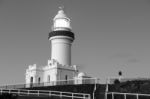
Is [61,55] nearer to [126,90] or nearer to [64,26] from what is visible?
[64,26]

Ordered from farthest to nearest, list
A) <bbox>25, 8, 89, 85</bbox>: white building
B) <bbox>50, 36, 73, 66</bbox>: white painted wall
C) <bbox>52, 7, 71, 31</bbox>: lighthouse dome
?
<bbox>52, 7, 71, 31</bbox>: lighthouse dome, <bbox>50, 36, 73, 66</bbox>: white painted wall, <bbox>25, 8, 89, 85</bbox>: white building

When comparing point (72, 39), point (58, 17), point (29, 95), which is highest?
point (58, 17)

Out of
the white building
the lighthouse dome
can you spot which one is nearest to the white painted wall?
the white building

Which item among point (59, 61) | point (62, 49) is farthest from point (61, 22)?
point (59, 61)

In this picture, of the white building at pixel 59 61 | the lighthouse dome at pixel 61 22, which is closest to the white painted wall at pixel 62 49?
the white building at pixel 59 61

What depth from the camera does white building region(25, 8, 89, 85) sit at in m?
44.7

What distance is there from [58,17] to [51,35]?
321cm

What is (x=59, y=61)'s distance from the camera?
47344 mm

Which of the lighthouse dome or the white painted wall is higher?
the lighthouse dome

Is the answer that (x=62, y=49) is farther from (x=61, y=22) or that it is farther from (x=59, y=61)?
(x=61, y=22)

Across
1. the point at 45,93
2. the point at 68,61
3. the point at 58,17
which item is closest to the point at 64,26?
the point at 58,17

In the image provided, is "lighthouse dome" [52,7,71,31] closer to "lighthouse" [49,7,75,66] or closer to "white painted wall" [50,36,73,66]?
"lighthouse" [49,7,75,66]

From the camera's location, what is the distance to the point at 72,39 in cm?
4878

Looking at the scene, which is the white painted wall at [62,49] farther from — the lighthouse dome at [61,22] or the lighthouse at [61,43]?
the lighthouse dome at [61,22]
